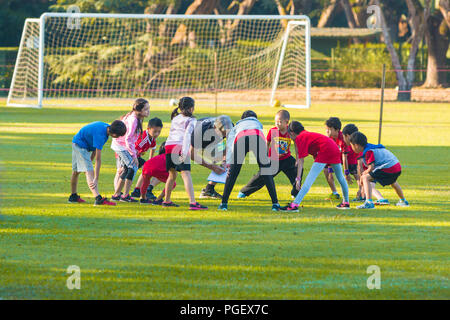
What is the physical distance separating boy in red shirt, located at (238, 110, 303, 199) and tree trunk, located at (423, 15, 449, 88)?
36.6 m

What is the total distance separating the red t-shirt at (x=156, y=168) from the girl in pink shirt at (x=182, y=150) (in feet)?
1.49

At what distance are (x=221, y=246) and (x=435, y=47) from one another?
4119cm

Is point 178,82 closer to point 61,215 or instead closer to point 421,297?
point 61,215

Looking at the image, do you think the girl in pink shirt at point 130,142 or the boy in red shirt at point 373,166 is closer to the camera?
the boy in red shirt at point 373,166

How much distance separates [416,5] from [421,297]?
4104 centimetres

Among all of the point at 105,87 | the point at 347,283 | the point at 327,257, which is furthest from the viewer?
the point at 105,87

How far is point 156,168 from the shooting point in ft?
36.0

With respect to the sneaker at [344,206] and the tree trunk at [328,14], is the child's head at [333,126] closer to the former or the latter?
the sneaker at [344,206]

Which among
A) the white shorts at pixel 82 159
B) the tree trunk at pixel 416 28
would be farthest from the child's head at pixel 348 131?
the tree trunk at pixel 416 28

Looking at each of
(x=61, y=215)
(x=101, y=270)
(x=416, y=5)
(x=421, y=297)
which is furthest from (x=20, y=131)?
(x=416, y=5)

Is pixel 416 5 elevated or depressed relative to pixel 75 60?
elevated

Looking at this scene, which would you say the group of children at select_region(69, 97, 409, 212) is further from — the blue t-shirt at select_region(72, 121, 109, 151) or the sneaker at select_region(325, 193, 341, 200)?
the sneaker at select_region(325, 193, 341, 200)

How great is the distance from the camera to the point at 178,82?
4275 cm

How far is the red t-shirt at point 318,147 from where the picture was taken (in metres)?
10.4
